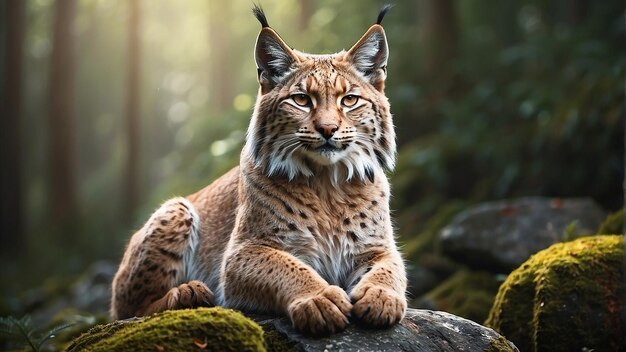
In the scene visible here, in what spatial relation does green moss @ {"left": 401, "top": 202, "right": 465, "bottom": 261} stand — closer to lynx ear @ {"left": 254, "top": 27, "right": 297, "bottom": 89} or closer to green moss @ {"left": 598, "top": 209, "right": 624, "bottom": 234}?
green moss @ {"left": 598, "top": 209, "right": 624, "bottom": 234}

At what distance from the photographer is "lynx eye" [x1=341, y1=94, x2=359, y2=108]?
18.0 feet

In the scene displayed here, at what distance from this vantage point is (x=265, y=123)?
572 centimetres

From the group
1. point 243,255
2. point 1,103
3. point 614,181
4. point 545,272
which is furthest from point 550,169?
point 1,103

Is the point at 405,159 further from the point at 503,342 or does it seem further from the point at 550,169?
the point at 503,342

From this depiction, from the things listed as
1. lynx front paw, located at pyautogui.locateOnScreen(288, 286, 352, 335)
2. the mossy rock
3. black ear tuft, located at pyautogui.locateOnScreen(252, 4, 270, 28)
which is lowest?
the mossy rock

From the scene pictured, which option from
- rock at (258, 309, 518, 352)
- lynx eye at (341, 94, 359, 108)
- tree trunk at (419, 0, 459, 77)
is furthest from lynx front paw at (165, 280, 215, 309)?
tree trunk at (419, 0, 459, 77)

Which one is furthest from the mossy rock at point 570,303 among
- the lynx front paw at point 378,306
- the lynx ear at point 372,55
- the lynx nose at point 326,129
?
the lynx nose at point 326,129

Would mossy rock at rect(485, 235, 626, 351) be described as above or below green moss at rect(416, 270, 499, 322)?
above

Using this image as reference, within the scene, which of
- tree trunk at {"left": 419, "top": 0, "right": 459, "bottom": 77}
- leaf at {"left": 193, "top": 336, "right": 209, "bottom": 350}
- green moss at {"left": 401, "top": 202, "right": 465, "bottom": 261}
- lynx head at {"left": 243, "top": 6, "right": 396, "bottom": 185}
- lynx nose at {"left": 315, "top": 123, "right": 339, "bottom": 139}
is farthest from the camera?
tree trunk at {"left": 419, "top": 0, "right": 459, "bottom": 77}

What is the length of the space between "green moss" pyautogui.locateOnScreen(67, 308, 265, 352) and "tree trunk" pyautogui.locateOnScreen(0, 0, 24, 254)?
19.1 m

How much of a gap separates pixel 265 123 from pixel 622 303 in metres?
3.28

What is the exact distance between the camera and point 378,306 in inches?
184

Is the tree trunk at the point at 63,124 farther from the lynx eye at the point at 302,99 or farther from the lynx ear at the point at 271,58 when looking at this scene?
the lynx eye at the point at 302,99

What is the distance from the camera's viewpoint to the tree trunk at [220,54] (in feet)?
98.2
